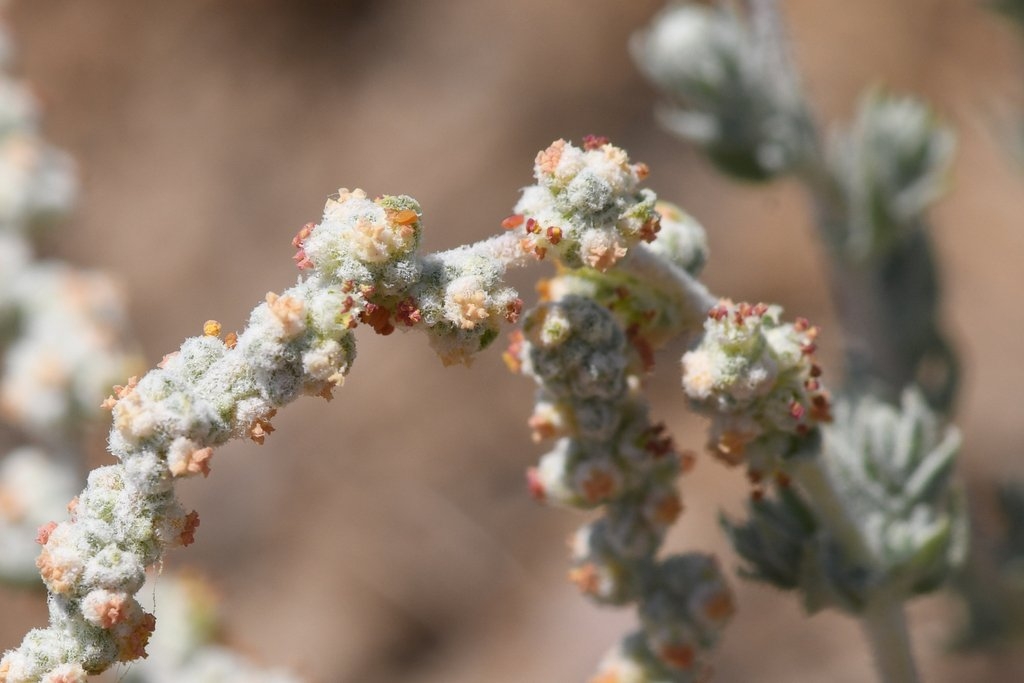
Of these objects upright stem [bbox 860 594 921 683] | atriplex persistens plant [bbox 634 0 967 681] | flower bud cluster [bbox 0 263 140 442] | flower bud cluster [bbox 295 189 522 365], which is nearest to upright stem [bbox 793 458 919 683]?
upright stem [bbox 860 594 921 683]

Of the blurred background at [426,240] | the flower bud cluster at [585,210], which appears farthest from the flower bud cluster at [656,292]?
the blurred background at [426,240]

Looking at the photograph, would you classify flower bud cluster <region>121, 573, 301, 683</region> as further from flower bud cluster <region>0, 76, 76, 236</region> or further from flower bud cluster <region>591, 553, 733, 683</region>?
flower bud cluster <region>0, 76, 76, 236</region>

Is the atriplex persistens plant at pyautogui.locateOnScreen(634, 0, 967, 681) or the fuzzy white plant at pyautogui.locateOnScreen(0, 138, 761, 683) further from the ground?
the atriplex persistens plant at pyautogui.locateOnScreen(634, 0, 967, 681)

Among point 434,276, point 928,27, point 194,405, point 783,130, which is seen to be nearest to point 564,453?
point 434,276

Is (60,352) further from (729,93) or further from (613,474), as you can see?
(729,93)

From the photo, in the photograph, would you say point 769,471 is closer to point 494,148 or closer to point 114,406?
point 114,406

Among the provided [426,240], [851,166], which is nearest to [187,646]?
[851,166]
